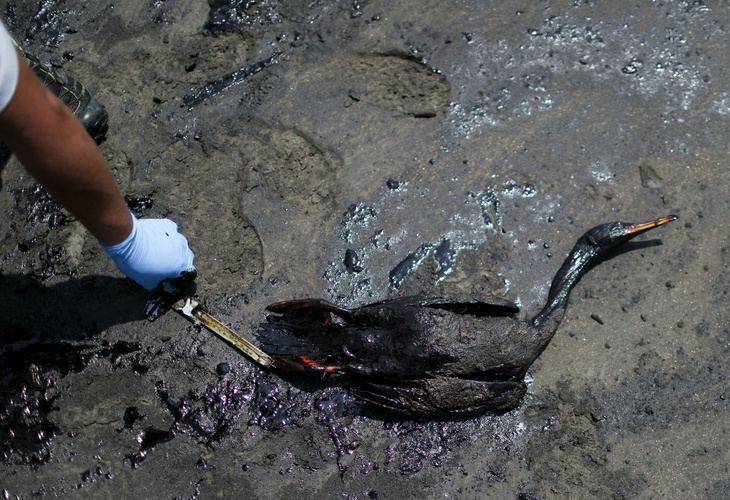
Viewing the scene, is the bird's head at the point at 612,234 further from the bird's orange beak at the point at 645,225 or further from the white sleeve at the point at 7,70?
the white sleeve at the point at 7,70

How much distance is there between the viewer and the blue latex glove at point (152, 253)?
3023 mm

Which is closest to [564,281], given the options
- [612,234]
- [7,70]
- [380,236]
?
[612,234]

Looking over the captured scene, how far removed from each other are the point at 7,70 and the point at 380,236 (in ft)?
6.26

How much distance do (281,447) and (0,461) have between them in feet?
4.51

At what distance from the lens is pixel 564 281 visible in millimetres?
3229

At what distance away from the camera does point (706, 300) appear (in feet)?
10.7

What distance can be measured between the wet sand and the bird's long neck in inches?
4.7

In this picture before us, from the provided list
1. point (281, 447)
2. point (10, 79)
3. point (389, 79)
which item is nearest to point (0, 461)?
point (281, 447)

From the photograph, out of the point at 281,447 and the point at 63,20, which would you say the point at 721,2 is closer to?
the point at 281,447

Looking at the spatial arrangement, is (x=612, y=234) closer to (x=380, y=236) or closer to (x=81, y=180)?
(x=380, y=236)

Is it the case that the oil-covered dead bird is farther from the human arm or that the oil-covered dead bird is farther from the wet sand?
the human arm

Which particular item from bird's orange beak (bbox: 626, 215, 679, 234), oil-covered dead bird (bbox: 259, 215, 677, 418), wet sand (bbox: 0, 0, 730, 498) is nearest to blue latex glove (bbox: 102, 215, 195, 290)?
wet sand (bbox: 0, 0, 730, 498)

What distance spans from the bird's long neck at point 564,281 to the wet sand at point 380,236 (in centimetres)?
12

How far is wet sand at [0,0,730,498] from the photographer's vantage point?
3.09m
